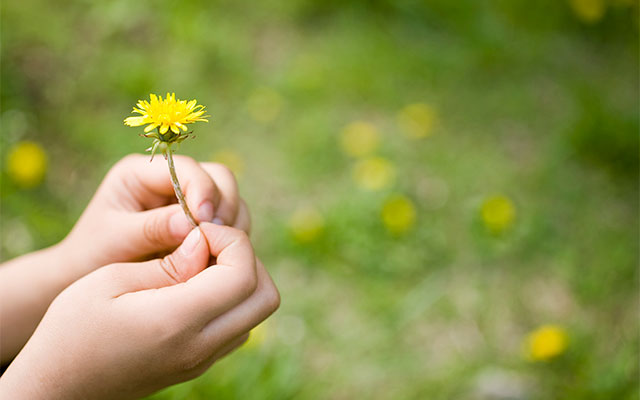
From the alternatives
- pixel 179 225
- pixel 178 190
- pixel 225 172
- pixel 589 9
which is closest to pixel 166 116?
pixel 178 190

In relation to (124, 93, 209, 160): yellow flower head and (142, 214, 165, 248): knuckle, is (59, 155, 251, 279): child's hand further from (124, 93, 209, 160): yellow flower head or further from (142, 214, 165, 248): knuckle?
(124, 93, 209, 160): yellow flower head

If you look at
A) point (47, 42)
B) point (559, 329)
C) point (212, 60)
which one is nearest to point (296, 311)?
point (559, 329)

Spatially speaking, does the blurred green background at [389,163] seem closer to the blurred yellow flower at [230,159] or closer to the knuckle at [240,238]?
the blurred yellow flower at [230,159]

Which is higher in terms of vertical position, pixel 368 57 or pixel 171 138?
pixel 368 57

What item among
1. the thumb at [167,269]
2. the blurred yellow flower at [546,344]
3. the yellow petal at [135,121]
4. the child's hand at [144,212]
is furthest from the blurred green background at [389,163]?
the yellow petal at [135,121]

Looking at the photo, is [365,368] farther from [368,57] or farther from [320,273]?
[368,57]

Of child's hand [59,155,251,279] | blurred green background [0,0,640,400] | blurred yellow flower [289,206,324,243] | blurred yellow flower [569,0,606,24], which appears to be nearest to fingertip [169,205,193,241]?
child's hand [59,155,251,279]

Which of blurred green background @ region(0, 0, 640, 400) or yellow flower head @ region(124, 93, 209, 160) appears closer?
yellow flower head @ region(124, 93, 209, 160)
